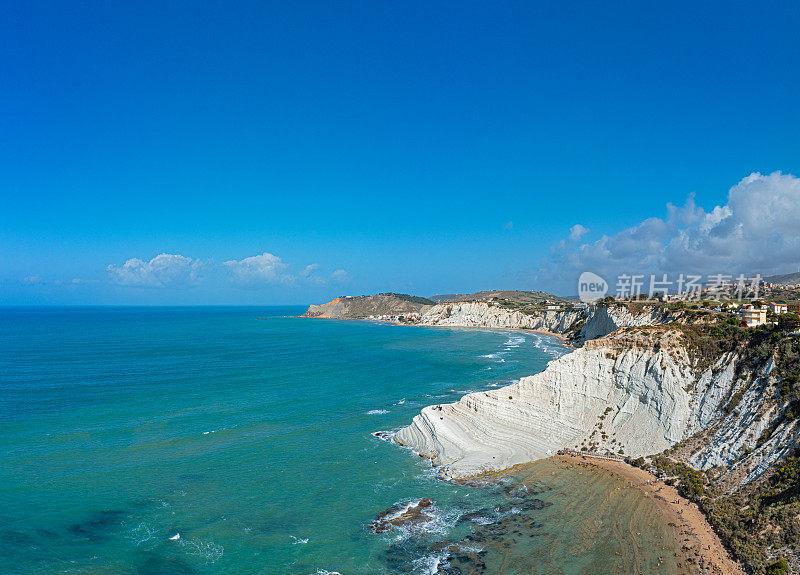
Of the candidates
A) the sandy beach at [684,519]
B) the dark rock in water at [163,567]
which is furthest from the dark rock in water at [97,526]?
the sandy beach at [684,519]

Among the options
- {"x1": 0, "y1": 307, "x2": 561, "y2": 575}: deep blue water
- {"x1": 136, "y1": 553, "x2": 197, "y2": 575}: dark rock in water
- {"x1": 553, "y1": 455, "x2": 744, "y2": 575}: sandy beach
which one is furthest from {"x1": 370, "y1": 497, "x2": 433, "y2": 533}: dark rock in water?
{"x1": 553, "y1": 455, "x2": 744, "y2": 575}: sandy beach

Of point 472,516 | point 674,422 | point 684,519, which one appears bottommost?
point 472,516

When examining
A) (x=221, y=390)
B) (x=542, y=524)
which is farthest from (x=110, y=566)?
(x=221, y=390)

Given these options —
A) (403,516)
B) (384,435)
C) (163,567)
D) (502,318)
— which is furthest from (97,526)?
(502,318)

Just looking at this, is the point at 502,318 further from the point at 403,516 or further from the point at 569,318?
the point at 403,516

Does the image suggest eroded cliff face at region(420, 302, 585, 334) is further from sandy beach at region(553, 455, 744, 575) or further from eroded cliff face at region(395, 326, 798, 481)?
sandy beach at region(553, 455, 744, 575)

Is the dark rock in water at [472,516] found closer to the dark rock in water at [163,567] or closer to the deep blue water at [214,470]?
the deep blue water at [214,470]
